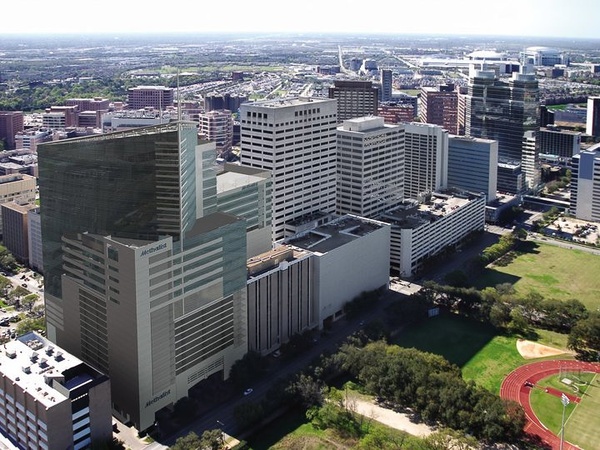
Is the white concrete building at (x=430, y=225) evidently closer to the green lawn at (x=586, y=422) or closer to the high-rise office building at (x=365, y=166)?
the high-rise office building at (x=365, y=166)

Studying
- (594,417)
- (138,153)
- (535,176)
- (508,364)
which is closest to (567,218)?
(535,176)

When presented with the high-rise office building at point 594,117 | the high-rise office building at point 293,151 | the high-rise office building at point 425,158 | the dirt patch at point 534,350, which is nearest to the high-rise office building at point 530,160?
the high-rise office building at point 425,158

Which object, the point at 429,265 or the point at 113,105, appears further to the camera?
the point at 113,105

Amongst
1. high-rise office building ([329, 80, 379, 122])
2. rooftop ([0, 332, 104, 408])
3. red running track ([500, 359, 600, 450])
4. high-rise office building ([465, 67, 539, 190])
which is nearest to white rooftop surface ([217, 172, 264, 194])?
rooftop ([0, 332, 104, 408])

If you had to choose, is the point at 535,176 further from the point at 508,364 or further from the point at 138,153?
the point at 138,153

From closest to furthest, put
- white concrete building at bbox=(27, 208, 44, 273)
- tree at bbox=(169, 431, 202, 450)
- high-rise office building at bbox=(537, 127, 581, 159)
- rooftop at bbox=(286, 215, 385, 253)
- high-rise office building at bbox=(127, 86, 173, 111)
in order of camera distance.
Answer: tree at bbox=(169, 431, 202, 450) < rooftop at bbox=(286, 215, 385, 253) < white concrete building at bbox=(27, 208, 44, 273) < high-rise office building at bbox=(537, 127, 581, 159) < high-rise office building at bbox=(127, 86, 173, 111)

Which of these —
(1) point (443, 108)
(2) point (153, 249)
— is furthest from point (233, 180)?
(1) point (443, 108)

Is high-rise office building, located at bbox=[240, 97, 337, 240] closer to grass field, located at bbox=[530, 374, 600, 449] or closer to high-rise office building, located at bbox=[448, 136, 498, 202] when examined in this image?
grass field, located at bbox=[530, 374, 600, 449]
